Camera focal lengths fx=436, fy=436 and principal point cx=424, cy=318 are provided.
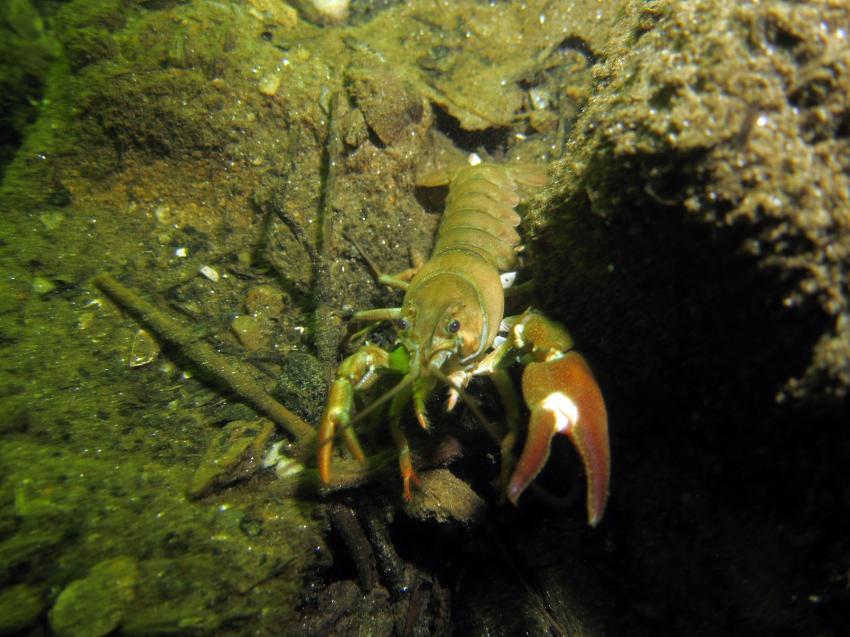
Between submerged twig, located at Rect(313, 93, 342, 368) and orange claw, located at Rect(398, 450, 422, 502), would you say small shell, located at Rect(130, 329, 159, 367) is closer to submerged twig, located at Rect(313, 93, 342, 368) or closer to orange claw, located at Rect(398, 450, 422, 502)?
submerged twig, located at Rect(313, 93, 342, 368)

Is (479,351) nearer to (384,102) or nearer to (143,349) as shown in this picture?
(384,102)

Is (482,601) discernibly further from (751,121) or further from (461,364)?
(751,121)

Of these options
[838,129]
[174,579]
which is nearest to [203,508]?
[174,579]

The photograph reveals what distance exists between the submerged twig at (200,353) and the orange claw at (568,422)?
1.55 metres

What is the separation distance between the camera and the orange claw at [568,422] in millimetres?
1824

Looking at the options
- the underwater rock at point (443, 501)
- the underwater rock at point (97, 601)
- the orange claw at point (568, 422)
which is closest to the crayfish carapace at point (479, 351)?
the orange claw at point (568, 422)

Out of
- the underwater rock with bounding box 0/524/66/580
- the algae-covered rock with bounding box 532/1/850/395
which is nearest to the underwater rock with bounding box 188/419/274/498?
the underwater rock with bounding box 0/524/66/580

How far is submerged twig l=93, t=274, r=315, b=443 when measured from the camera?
2.94 meters

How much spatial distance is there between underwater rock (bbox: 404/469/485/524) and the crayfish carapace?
0.11 metres

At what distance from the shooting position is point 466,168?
4.10 meters

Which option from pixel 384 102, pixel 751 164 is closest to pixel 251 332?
pixel 384 102

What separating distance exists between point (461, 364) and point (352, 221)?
1.49 meters

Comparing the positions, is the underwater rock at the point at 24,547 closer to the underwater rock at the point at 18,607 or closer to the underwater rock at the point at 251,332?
the underwater rock at the point at 18,607

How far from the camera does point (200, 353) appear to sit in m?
3.07
